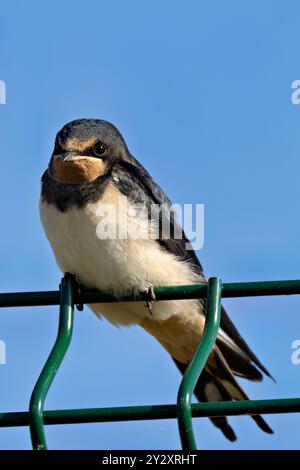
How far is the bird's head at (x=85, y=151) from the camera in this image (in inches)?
202

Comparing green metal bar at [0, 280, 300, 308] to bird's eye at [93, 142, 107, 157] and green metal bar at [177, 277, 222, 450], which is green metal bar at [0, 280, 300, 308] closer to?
green metal bar at [177, 277, 222, 450]

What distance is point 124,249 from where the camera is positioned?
4.89 meters

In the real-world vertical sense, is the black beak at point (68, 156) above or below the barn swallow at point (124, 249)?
above

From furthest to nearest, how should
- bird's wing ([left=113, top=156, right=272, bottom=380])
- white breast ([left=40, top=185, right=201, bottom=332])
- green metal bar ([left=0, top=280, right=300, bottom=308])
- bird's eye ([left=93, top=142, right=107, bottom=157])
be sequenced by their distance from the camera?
bird's eye ([left=93, top=142, right=107, bottom=157]) < bird's wing ([left=113, top=156, right=272, bottom=380]) < white breast ([left=40, top=185, right=201, bottom=332]) < green metal bar ([left=0, top=280, right=300, bottom=308])

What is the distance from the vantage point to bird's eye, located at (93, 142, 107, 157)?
5.30 metres

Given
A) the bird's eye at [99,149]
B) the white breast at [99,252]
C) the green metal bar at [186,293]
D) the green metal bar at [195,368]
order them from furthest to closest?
the bird's eye at [99,149] → the white breast at [99,252] → the green metal bar at [186,293] → the green metal bar at [195,368]

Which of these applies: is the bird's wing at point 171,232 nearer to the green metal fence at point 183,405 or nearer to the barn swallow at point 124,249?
the barn swallow at point 124,249

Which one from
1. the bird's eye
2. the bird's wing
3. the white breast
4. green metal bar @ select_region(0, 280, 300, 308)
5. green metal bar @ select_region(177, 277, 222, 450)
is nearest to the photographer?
green metal bar @ select_region(177, 277, 222, 450)

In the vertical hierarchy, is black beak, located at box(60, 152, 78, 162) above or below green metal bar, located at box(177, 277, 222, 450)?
above

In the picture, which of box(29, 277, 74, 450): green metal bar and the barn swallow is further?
the barn swallow

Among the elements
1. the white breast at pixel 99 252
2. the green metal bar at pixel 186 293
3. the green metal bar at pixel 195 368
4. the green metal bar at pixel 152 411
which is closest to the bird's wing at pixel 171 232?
the white breast at pixel 99 252

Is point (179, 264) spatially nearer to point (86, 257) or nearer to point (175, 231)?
point (175, 231)

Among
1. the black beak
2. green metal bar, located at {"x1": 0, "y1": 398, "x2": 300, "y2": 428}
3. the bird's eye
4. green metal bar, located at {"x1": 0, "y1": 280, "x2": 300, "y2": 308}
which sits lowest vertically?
green metal bar, located at {"x1": 0, "y1": 398, "x2": 300, "y2": 428}

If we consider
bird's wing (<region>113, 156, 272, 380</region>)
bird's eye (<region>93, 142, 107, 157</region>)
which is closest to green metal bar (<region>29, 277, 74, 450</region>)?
bird's wing (<region>113, 156, 272, 380</region>)
